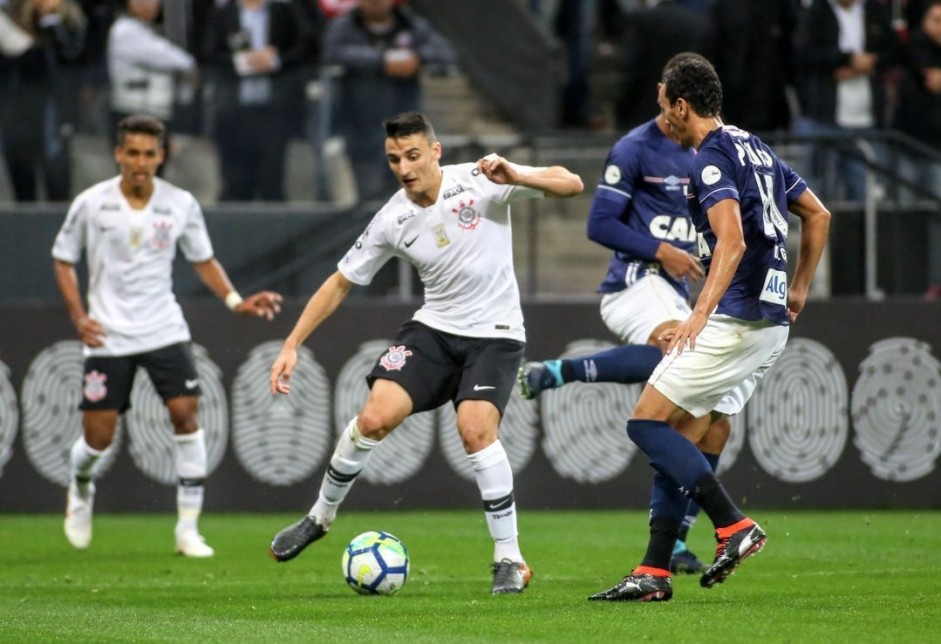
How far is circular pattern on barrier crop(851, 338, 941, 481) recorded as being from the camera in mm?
13508

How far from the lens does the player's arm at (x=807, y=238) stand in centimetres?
774

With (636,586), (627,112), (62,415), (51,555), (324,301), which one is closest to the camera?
(636,586)

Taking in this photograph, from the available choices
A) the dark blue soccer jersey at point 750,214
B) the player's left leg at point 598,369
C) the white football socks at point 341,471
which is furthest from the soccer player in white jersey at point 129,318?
the dark blue soccer jersey at point 750,214

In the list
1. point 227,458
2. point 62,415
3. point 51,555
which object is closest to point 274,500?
point 227,458

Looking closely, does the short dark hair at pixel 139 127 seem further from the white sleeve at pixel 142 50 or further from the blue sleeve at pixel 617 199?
the white sleeve at pixel 142 50

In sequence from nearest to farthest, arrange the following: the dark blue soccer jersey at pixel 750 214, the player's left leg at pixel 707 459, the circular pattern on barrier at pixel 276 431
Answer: the dark blue soccer jersey at pixel 750 214 < the player's left leg at pixel 707 459 < the circular pattern on barrier at pixel 276 431

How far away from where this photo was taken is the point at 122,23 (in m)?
14.2

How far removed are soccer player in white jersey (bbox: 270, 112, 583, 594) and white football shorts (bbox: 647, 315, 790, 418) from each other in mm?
1117

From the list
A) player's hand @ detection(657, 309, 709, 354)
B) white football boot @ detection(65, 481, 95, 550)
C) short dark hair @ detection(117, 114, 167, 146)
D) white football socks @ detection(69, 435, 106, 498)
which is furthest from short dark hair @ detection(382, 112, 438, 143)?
white football boot @ detection(65, 481, 95, 550)

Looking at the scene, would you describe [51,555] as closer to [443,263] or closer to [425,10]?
[443,263]

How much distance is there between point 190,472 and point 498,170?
3991 mm

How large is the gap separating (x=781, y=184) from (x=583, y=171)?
6.07 metres

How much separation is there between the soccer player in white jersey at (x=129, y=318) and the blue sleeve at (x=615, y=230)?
8.56ft

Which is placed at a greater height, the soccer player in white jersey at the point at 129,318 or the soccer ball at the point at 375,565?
the soccer player in white jersey at the point at 129,318
